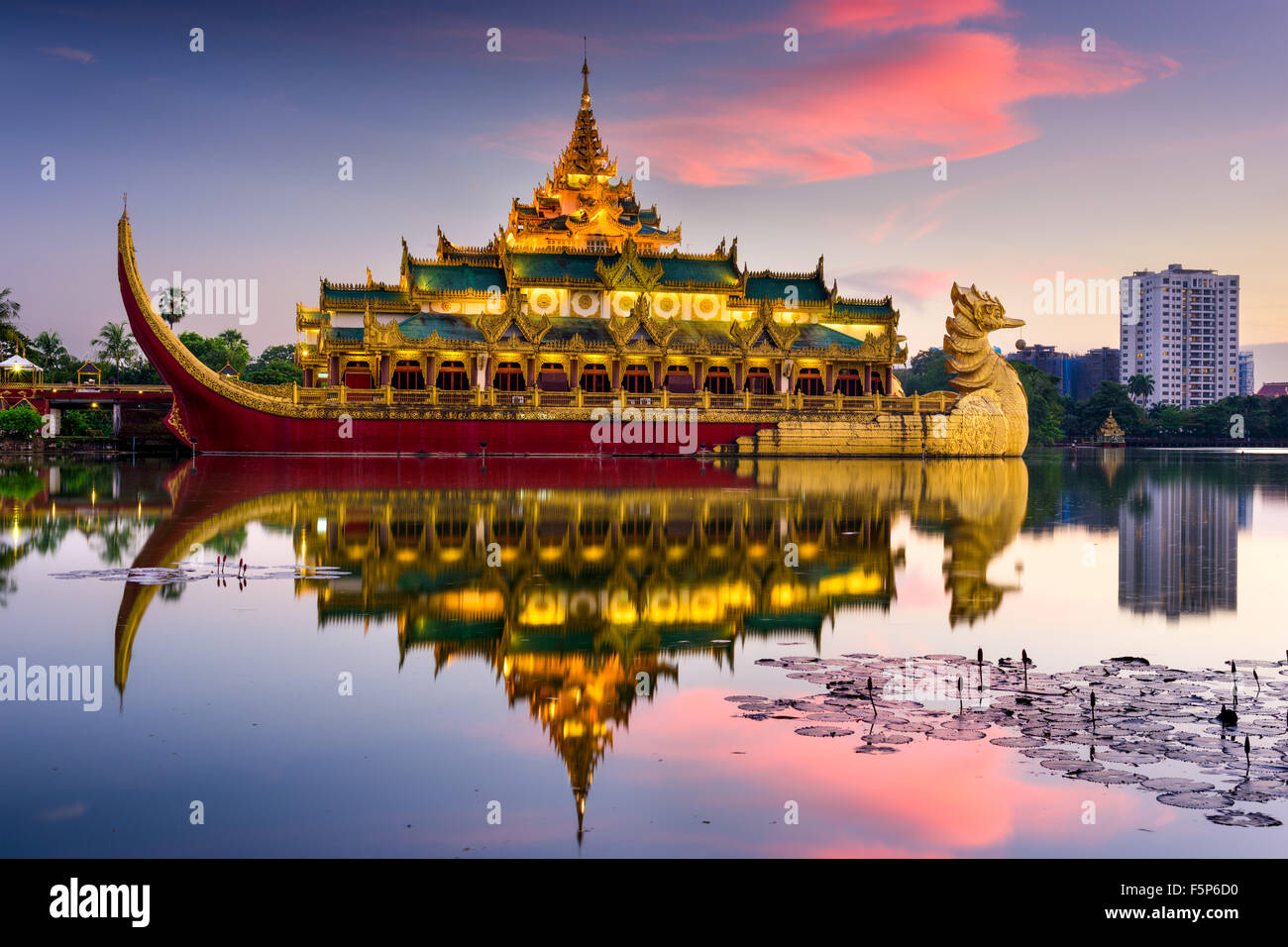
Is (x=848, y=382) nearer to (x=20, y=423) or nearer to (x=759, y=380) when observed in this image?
(x=759, y=380)

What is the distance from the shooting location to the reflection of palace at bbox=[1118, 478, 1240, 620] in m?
11.5

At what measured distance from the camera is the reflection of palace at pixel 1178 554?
11.5 metres

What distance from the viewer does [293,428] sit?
142 feet

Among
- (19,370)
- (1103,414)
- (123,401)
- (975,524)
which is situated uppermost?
(19,370)

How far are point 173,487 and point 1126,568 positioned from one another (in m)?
20.2

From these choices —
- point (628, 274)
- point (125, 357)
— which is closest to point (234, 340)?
point (125, 357)

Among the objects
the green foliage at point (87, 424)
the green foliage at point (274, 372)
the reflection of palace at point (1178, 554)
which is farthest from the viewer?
the green foliage at point (274, 372)

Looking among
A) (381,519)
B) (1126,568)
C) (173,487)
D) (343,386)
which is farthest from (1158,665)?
(343,386)

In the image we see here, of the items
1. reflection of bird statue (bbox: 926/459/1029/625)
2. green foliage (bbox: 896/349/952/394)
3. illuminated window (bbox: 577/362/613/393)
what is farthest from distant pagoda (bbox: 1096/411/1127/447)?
reflection of bird statue (bbox: 926/459/1029/625)

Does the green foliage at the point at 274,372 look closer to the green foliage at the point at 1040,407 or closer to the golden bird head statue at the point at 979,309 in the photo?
the golden bird head statue at the point at 979,309

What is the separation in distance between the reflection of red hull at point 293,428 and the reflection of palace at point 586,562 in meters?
14.6

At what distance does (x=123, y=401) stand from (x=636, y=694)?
5233 centimetres

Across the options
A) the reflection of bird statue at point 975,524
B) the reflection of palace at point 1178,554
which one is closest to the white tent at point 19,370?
the reflection of bird statue at point 975,524
